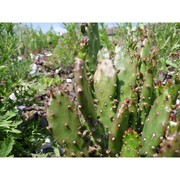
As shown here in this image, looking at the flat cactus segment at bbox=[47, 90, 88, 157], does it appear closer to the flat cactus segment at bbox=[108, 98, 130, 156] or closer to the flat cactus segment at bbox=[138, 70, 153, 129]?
the flat cactus segment at bbox=[108, 98, 130, 156]

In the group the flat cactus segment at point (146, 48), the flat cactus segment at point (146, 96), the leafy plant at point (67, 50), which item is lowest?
the leafy plant at point (67, 50)

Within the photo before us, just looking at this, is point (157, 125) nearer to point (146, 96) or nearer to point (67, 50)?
point (146, 96)

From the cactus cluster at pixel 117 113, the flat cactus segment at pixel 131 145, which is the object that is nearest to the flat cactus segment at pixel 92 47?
the cactus cluster at pixel 117 113

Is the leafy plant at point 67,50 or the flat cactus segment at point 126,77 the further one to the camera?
the leafy plant at point 67,50

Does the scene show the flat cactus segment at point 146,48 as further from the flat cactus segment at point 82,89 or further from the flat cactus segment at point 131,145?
the flat cactus segment at point 131,145
